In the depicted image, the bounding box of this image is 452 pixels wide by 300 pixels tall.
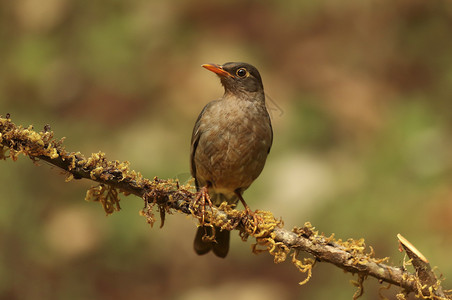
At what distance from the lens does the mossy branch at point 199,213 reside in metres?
2.70

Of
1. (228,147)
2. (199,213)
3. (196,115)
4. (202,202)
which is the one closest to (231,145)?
(228,147)

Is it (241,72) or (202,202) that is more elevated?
(241,72)

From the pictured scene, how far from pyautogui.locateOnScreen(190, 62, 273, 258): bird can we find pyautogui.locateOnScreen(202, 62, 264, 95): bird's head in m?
0.03

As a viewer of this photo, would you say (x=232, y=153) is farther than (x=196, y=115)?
No

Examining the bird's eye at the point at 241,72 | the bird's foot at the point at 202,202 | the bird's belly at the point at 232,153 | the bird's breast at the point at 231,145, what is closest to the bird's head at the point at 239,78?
the bird's eye at the point at 241,72

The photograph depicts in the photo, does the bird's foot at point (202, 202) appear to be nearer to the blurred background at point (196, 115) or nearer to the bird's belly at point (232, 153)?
the bird's belly at point (232, 153)

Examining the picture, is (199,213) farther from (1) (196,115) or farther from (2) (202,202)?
(1) (196,115)

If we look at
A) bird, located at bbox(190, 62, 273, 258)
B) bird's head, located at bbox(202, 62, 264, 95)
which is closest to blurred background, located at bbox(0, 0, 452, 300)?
bird's head, located at bbox(202, 62, 264, 95)

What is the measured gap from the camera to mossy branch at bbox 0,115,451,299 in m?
2.70

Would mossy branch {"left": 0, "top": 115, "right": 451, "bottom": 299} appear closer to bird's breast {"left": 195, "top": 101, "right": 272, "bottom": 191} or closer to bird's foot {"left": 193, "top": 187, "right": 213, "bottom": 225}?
bird's foot {"left": 193, "top": 187, "right": 213, "bottom": 225}

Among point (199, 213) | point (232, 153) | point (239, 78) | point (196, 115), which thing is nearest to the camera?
point (199, 213)

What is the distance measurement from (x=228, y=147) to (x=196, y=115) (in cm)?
360

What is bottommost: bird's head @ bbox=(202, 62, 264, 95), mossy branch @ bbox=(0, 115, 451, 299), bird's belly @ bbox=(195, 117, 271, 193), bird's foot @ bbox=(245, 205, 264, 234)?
mossy branch @ bbox=(0, 115, 451, 299)

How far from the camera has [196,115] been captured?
303 inches
